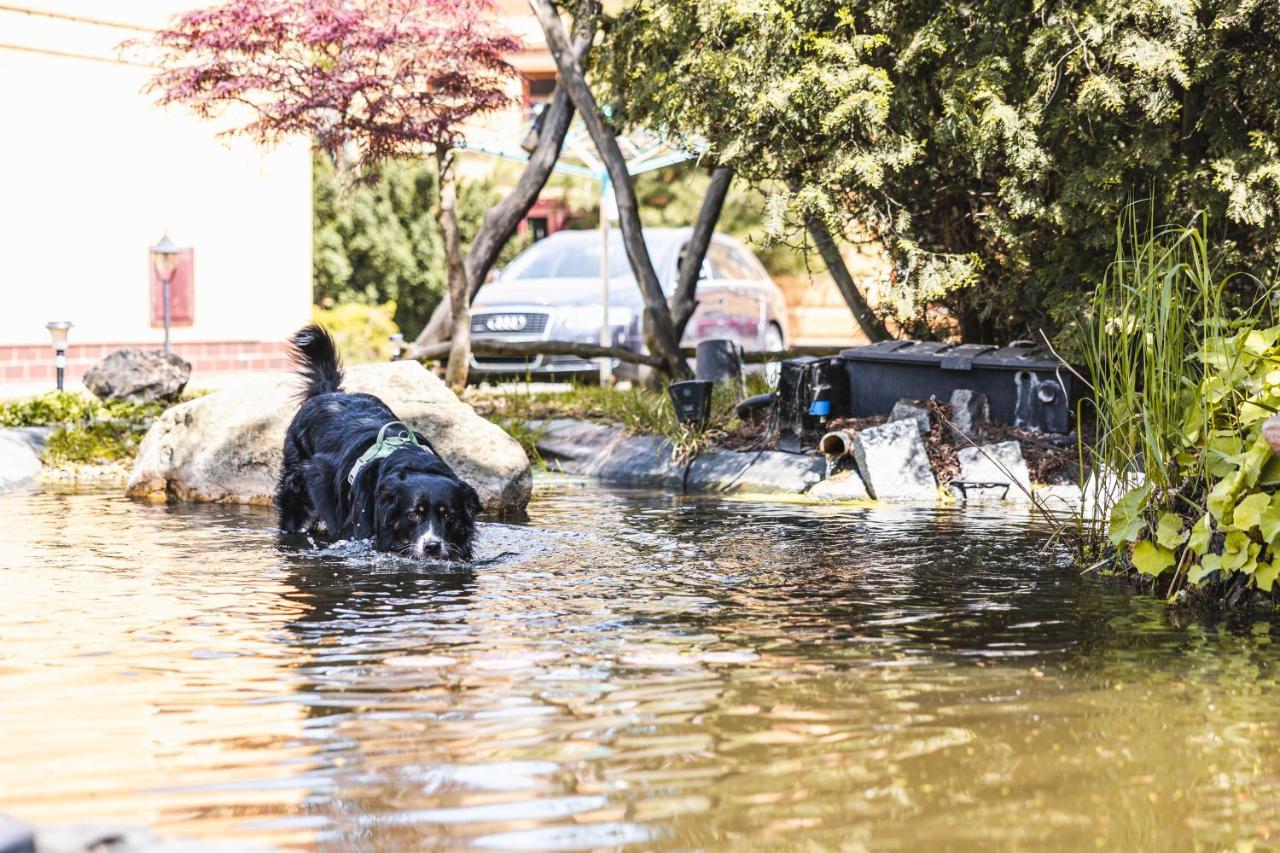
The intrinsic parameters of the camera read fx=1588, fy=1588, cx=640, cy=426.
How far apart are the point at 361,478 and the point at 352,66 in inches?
291

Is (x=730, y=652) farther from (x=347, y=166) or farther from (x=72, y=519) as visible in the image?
(x=347, y=166)

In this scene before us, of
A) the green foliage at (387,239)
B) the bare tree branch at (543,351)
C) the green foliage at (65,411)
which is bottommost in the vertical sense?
the green foliage at (65,411)

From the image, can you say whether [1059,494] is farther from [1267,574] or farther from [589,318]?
[589,318]

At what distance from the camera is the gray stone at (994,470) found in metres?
10.5

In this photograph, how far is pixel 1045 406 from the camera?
11.3 m

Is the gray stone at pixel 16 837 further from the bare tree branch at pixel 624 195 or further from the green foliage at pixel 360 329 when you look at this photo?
the green foliage at pixel 360 329

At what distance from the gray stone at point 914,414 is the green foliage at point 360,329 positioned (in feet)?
45.0

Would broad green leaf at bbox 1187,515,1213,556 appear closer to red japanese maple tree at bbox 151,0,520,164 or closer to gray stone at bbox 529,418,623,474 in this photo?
gray stone at bbox 529,418,623,474

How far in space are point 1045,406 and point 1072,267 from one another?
107 centimetres

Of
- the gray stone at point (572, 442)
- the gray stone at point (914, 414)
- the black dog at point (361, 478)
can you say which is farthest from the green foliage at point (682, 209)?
the black dog at point (361, 478)

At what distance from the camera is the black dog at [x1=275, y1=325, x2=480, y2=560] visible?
7551 mm

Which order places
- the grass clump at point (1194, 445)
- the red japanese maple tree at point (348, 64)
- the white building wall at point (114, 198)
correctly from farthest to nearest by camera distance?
the white building wall at point (114, 198) < the red japanese maple tree at point (348, 64) < the grass clump at point (1194, 445)

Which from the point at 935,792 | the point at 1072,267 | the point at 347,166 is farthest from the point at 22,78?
the point at 935,792

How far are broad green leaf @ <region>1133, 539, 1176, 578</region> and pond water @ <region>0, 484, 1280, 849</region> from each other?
0.16 meters
